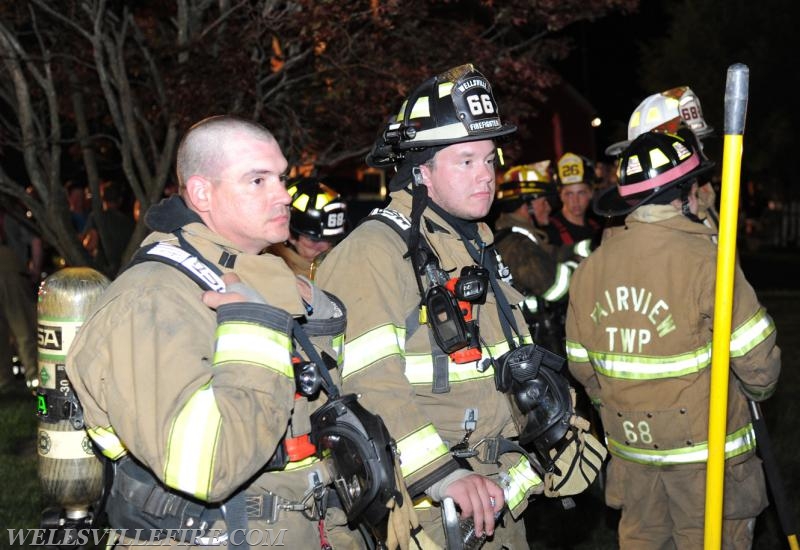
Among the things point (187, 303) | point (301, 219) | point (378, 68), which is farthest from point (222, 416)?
point (378, 68)

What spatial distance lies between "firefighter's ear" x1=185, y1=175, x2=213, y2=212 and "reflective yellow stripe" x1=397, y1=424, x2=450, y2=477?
1029 millimetres

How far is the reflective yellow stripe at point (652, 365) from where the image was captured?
4.44m

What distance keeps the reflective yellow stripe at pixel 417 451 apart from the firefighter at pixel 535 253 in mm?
3354

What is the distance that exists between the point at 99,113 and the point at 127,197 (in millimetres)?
4710

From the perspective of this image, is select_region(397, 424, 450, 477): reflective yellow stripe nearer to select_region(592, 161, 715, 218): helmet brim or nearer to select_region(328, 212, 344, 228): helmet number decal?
select_region(592, 161, 715, 218): helmet brim

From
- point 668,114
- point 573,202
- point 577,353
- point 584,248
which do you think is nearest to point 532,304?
point 584,248

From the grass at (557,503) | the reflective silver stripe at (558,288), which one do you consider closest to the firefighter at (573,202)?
the reflective silver stripe at (558,288)

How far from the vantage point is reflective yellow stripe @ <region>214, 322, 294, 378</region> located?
8.53 feet

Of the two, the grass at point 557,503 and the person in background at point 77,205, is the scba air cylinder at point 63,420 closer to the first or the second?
the grass at point 557,503

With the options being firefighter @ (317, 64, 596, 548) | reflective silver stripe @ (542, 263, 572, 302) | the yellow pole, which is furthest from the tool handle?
reflective silver stripe @ (542, 263, 572, 302)

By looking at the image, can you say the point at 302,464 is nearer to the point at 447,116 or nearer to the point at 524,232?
the point at 447,116

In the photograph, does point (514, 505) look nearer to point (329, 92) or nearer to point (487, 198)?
point (487, 198)

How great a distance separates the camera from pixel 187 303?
110 inches

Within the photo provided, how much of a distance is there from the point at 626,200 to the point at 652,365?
81 cm
